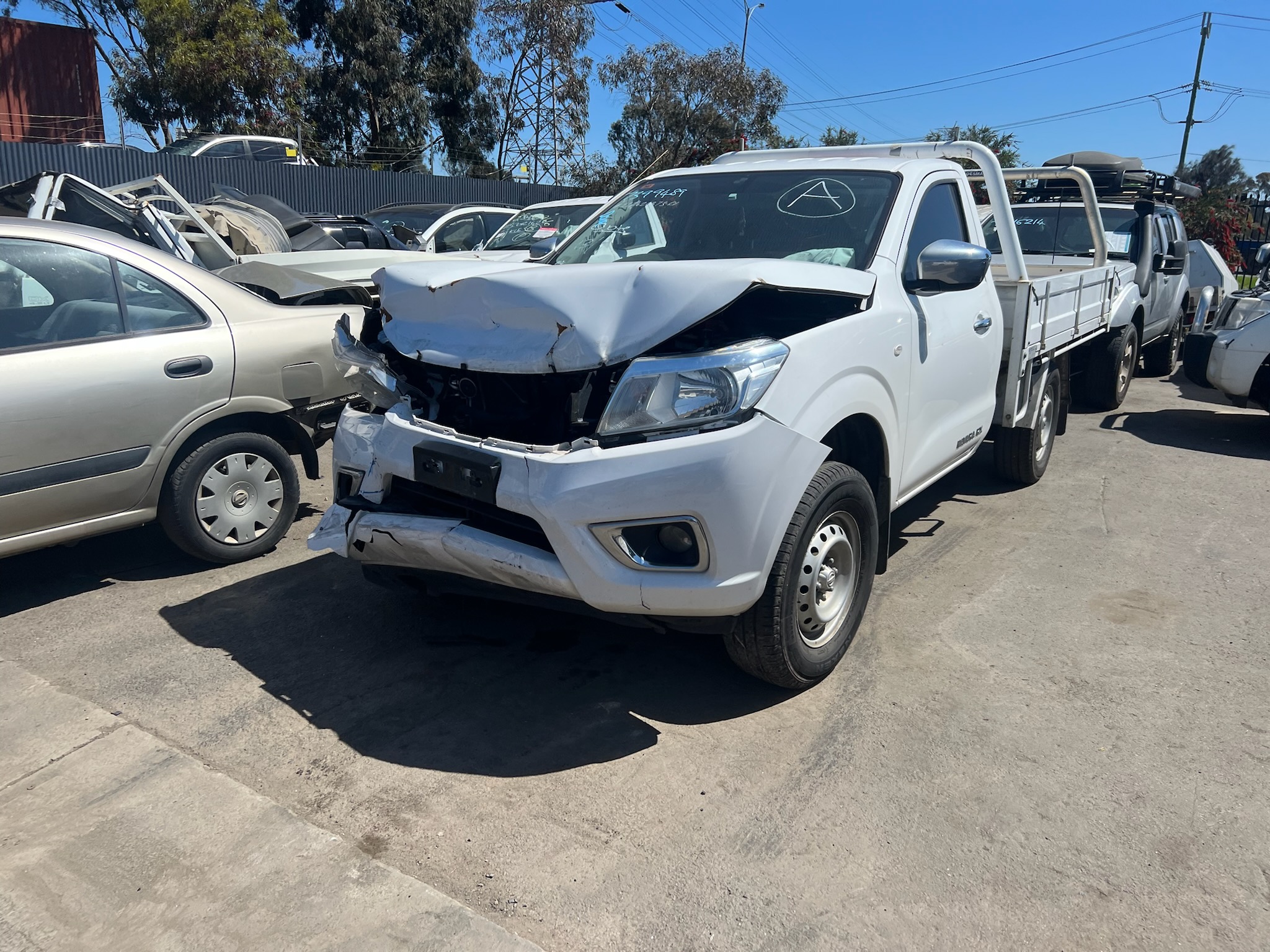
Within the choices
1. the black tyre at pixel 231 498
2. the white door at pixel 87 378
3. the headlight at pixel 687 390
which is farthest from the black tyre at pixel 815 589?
the white door at pixel 87 378

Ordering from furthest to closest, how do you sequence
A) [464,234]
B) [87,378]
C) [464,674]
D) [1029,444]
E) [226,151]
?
[226,151] → [464,234] → [1029,444] → [87,378] → [464,674]

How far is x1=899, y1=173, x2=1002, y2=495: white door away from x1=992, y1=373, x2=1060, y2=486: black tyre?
1.10 metres

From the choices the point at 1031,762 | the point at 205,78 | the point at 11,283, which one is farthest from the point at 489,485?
the point at 205,78

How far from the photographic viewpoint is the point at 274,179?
20.9 metres

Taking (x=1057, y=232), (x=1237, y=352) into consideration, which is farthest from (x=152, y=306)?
(x=1057, y=232)

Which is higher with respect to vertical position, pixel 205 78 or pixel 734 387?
pixel 205 78

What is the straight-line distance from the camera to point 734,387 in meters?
3.03

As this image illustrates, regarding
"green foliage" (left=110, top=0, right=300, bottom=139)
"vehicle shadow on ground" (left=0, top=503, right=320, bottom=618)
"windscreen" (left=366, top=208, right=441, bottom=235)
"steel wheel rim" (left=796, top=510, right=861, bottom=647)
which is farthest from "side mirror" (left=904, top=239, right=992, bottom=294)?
"green foliage" (left=110, top=0, right=300, bottom=139)

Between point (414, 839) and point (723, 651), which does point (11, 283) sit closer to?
point (414, 839)

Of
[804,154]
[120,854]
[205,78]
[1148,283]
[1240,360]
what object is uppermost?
[205,78]

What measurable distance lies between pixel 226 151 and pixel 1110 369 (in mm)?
17976

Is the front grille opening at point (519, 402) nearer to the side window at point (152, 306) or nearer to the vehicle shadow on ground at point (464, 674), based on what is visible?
the vehicle shadow on ground at point (464, 674)

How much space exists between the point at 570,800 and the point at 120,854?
1.29 meters

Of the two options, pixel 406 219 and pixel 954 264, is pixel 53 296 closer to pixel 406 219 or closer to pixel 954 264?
pixel 954 264
